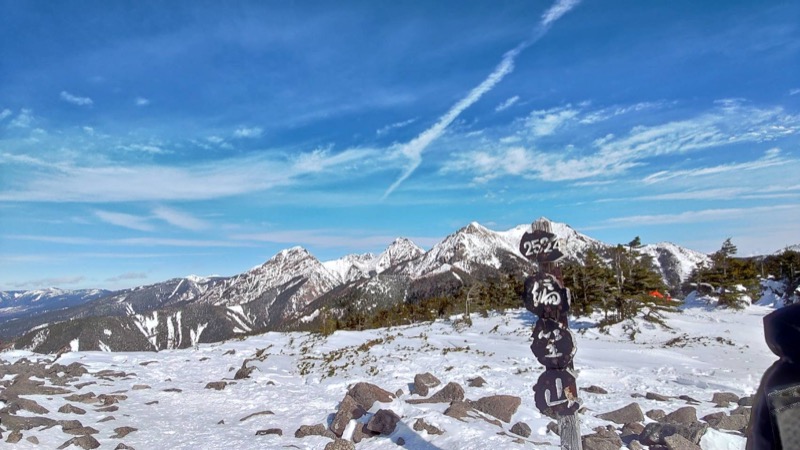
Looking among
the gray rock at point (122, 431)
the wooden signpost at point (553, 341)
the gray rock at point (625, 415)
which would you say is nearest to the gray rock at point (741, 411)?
the gray rock at point (625, 415)

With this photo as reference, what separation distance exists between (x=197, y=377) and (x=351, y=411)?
38.1 feet

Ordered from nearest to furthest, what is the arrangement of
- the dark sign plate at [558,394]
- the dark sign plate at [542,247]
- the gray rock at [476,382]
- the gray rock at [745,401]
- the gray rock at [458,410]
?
1. the dark sign plate at [558,394]
2. the dark sign plate at [542,247]
3. the gray rock at [458,410]
4. the gray rock at [745,401]
5. the gray rock at [476,382]

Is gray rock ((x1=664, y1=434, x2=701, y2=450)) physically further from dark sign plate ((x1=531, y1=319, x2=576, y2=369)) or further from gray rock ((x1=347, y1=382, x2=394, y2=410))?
gray rock ((x1=347, y1=382, x2=394, y2=410))

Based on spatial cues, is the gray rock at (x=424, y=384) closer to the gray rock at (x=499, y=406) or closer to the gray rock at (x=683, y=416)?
the gray rock at (x=499, y=406)

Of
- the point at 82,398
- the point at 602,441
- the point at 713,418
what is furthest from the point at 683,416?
the point at 82,398

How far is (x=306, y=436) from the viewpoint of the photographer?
39.2ft

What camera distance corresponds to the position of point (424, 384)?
52.2 ft

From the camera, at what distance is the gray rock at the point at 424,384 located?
15648 mm

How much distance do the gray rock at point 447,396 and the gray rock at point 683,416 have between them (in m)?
5.82

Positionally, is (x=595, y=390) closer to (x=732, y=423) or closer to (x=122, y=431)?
(x=732, y=423)

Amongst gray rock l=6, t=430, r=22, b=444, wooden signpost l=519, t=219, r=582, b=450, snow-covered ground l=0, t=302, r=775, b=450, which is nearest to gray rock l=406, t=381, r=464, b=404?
snow-covered ground l=0, t=302, r=775, b=450

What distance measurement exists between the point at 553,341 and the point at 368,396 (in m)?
8.12

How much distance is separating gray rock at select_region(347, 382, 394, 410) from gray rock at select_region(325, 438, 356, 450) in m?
3.02

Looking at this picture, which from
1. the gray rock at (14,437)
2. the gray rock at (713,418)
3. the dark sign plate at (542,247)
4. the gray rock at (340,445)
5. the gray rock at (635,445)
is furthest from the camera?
the gray rock at (713,418)
